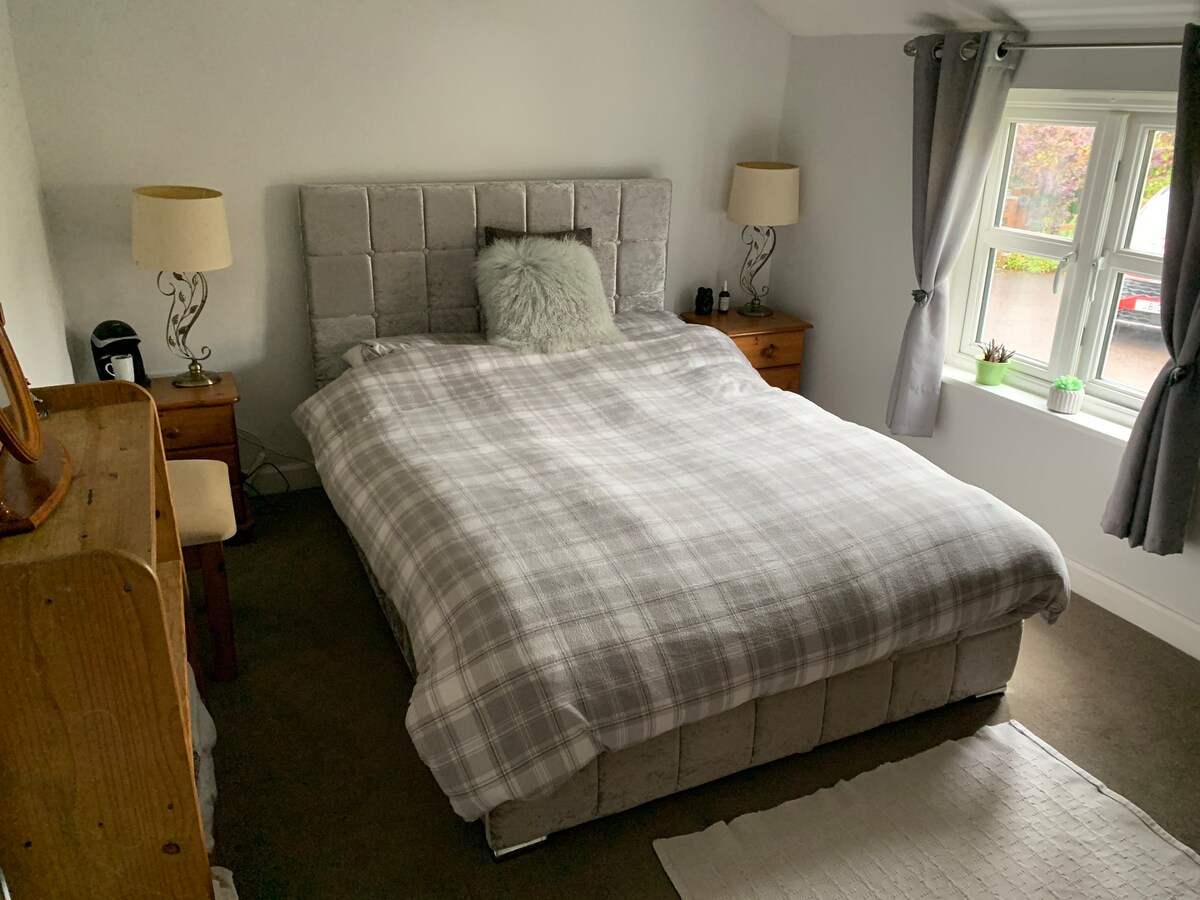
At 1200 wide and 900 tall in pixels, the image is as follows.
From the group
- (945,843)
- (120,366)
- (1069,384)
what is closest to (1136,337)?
(1069,384)

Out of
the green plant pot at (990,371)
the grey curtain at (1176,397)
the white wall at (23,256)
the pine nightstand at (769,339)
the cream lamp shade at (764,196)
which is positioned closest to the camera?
the white wall at (23,256)

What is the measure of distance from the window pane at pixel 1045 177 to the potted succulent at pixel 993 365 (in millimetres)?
455

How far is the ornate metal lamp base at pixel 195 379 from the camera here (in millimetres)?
3184

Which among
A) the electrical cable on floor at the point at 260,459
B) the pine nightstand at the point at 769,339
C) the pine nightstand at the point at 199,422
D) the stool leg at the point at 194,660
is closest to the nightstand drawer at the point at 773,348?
the pine nightstand at the point at 769,339

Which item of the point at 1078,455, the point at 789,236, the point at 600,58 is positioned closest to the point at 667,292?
the point at 789,236

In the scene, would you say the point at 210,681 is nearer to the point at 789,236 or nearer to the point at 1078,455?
the point at 1078,455

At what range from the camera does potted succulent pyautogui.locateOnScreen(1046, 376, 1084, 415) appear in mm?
3133

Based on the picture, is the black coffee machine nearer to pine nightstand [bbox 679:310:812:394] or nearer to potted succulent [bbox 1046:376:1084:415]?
pine nightstand [bbox 679:310:812:394]

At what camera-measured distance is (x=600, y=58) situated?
369 cm

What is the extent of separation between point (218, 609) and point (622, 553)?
1.17 meters

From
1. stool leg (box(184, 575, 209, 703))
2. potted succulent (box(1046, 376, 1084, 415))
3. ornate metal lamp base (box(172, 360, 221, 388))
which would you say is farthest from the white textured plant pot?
ornate metal lamp base (box(172, 360, 221, 388))

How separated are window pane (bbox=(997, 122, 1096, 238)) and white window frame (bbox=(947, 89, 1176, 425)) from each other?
3 centimetres

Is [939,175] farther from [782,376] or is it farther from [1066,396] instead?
→ [782,376]

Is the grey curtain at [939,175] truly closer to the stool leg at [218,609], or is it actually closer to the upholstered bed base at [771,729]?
the upholstered bed base at [771,729]
